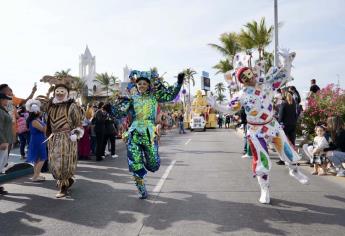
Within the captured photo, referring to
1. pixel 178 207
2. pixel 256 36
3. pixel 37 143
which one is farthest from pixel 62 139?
pixel 256 36

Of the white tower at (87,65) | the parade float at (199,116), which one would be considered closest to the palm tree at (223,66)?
the parade float at (199,116)

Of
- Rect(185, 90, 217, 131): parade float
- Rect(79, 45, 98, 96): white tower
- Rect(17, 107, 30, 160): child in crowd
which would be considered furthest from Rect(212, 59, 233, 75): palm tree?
Rect(79, 45, 98, 96): white tower

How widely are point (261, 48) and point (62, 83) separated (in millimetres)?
25353

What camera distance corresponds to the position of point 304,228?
4.94 m

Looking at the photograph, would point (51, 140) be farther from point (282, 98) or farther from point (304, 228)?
point (282, 98)

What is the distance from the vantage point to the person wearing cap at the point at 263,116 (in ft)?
21.4

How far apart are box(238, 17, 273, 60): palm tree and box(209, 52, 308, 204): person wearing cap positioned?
2394 cm

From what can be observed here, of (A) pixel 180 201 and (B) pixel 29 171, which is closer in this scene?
(A) pixel 180 201

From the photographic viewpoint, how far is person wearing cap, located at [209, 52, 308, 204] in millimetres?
6516

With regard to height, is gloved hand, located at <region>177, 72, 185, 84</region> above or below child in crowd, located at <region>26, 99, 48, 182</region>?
above

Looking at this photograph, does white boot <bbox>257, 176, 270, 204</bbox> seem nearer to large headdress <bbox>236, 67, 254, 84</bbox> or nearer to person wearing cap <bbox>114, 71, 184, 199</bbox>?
large headdress <bbox>236, 67, 254, 84</bbox>

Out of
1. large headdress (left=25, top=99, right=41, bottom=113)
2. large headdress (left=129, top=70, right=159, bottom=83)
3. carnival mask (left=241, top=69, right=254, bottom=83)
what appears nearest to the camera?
carnival mask (left=241, top=69, right=254, bottom=83)

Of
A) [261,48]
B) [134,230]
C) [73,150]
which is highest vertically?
[261,48]

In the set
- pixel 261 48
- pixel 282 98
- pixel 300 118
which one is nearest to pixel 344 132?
pixel 282 98
